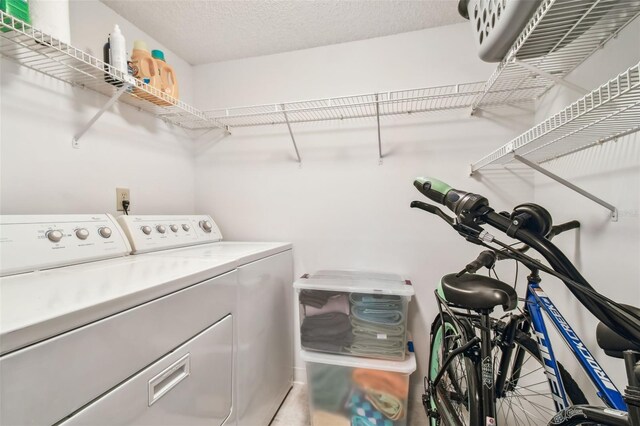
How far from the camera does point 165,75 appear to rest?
4.91 ft

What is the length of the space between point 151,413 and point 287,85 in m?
1.84

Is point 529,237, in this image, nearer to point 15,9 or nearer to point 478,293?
point 478,293

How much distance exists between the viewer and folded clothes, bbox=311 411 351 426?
1.37 meters

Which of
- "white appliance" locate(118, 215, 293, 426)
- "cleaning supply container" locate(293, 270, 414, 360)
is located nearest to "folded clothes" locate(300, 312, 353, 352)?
"cleaning supply container" locate(293, 270, 414, 360)

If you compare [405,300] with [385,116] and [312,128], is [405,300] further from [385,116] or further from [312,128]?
[312,128]

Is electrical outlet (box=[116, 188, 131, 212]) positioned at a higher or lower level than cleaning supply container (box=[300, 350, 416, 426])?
higher

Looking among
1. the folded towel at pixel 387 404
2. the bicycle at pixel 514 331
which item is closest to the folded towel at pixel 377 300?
the bicycle at pixel 514 331

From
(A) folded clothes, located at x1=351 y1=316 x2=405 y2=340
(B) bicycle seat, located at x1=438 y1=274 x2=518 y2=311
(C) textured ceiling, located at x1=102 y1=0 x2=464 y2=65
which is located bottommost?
(A) folded clothes, located at x1=351 y1=316 x2=405 y2=340

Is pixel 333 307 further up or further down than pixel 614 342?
further down

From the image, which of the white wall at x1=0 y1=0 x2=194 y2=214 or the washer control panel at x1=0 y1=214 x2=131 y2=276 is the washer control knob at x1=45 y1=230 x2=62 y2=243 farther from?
the white wall at x1=0 y1=0 x2=194 y2=214

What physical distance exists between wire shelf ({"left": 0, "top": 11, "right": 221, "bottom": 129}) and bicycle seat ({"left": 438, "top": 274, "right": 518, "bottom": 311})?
163cm

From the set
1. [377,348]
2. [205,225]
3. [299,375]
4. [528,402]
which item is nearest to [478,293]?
[377,348]

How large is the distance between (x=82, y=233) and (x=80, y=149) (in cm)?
48

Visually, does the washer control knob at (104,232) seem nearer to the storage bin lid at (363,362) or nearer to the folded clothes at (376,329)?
the storage bin lid at (363,362)
